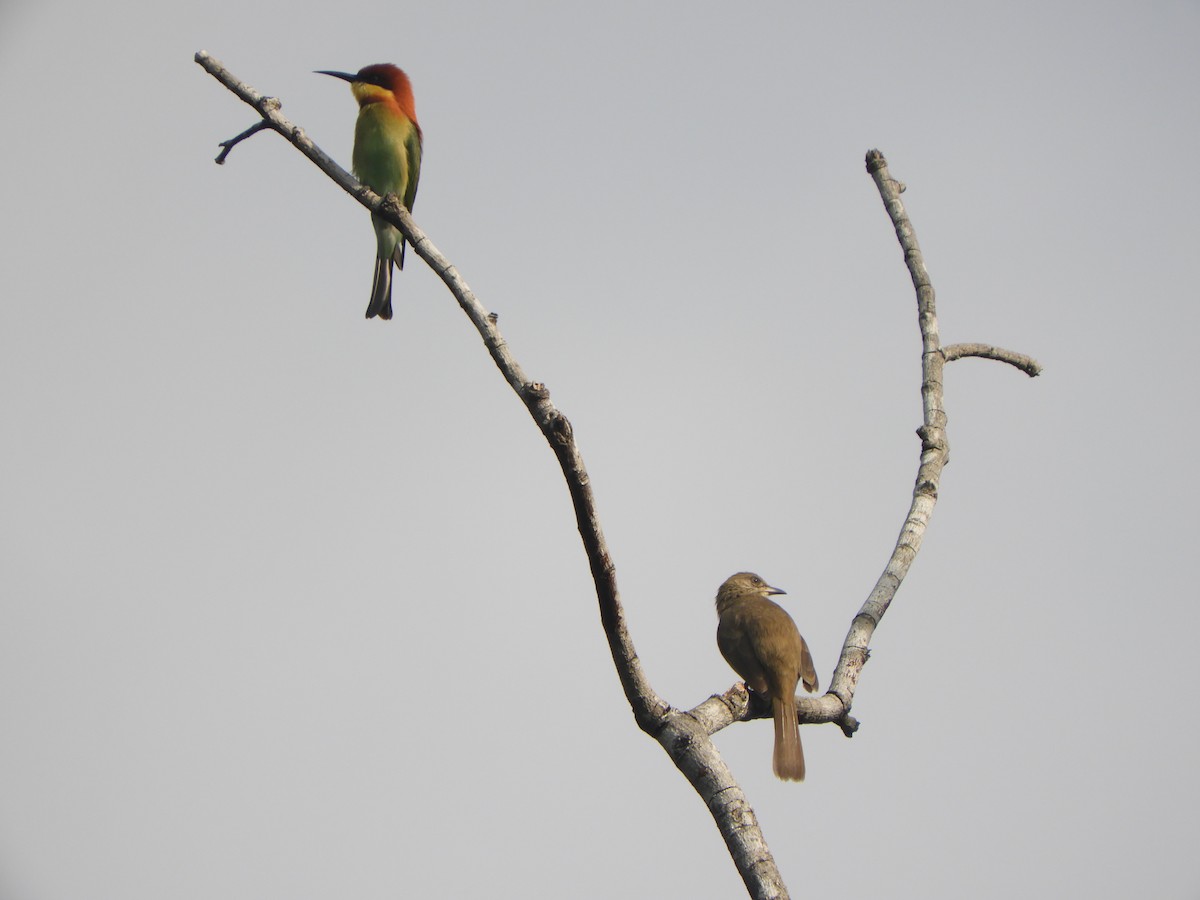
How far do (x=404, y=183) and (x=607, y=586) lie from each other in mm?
6090

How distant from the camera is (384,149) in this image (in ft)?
27.1

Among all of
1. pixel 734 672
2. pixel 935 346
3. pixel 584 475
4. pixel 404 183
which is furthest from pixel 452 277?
pixel 404 183

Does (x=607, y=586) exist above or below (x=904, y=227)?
below

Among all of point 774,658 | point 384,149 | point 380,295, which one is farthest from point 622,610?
point 384,149

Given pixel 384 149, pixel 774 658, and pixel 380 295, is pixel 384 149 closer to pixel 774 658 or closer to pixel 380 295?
pixel 380 295

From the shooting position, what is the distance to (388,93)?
865 centimetres

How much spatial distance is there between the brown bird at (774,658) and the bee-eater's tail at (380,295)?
3.27 meters

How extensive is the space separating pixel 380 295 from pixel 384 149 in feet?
3.83

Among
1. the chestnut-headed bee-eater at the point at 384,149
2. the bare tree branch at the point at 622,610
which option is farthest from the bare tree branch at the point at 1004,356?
the chestnut-headed bee-eater at the point at 384,149

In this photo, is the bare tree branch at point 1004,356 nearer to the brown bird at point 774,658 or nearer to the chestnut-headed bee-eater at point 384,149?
the brown bird at point 774,658

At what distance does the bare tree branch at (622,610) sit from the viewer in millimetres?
2998

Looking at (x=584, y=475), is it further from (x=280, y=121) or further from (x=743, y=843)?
(x=280, y=121)

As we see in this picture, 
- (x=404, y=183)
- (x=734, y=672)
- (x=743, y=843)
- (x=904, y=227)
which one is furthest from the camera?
(x=404, y=183)

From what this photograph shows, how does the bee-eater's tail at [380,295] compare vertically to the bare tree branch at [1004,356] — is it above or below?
above
